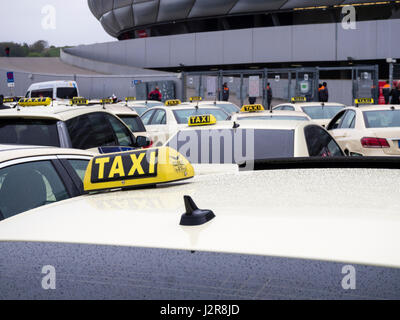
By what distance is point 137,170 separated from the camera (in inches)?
97.1

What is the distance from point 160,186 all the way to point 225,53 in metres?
47.0

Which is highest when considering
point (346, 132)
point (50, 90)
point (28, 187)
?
point (50, 90)

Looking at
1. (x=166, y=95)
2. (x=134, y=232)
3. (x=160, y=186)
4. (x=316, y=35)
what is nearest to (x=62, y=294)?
(x=134, y=232)

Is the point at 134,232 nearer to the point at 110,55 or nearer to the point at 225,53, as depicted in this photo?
the point at 225,53

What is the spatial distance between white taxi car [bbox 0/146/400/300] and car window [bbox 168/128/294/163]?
444cm

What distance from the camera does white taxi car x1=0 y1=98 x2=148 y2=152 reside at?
19.7 ft

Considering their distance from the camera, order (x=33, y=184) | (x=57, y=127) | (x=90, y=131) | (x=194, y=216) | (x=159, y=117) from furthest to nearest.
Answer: (x=159, y=117) < (x=90, y=131) < (x=57, y=127) < (x=33, y=184) < (x=194, y=216)

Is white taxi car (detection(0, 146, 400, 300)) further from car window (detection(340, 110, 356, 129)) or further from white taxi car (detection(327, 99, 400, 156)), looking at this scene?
car window (detection(340, 110, 356, 129))

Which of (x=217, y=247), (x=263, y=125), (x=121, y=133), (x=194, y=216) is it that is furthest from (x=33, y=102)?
(x=217, y=247)

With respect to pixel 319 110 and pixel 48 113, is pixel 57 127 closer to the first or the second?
pixel 48 113

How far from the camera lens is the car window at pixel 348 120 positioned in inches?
439

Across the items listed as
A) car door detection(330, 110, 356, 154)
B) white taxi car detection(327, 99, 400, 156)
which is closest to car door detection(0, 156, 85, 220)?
white taxi car detection(327, 99, 400, 156)

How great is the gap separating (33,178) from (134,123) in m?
6.95

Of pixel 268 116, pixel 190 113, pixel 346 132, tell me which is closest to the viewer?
pixel 268 116
